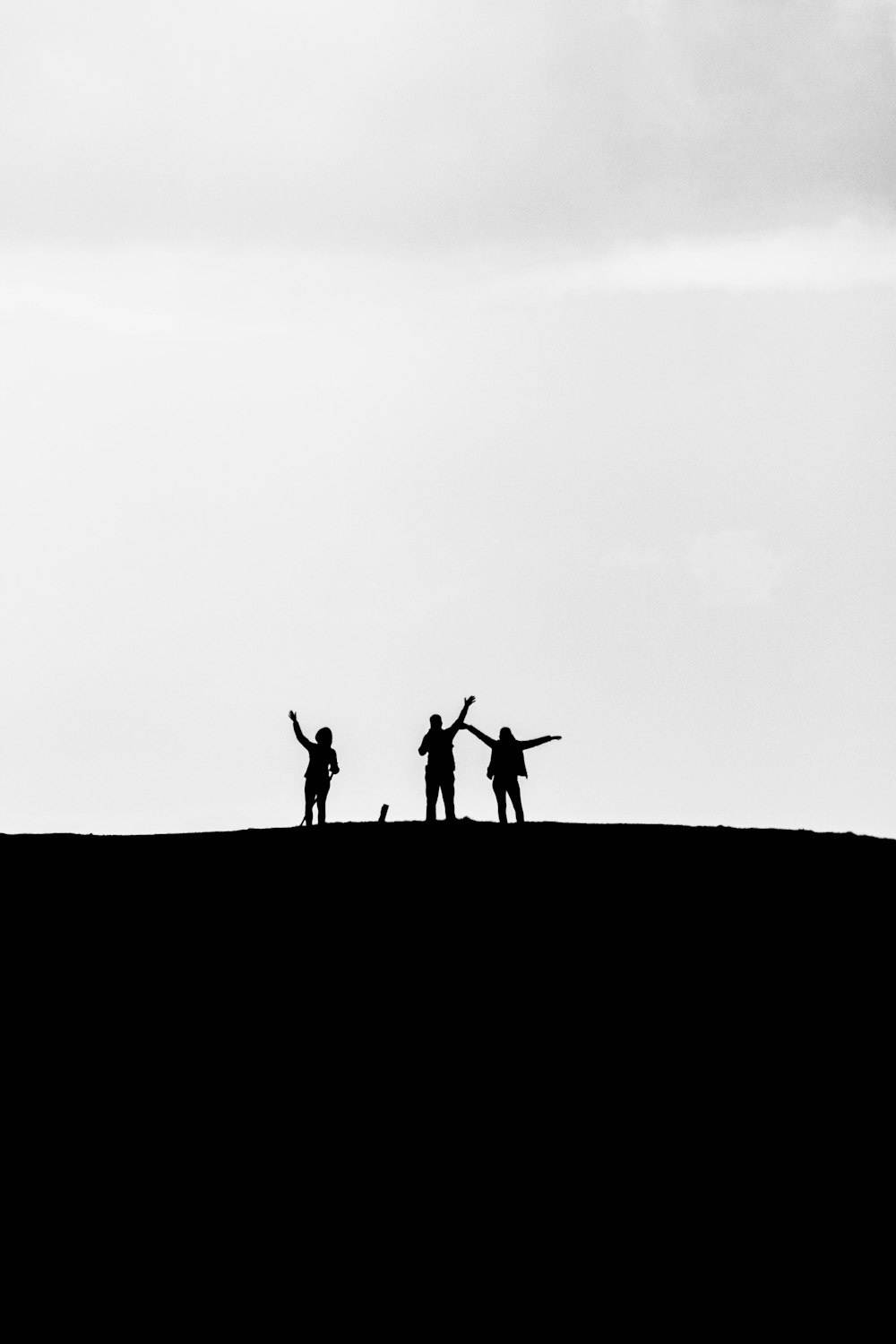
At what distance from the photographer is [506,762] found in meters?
22.5

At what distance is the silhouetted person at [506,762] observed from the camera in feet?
73.6

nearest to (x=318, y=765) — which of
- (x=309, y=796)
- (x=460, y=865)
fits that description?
(x=309, y=796)

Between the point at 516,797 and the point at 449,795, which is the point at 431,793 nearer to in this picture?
the point at 449,795

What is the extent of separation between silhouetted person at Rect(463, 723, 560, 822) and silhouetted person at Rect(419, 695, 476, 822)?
288 millimetres

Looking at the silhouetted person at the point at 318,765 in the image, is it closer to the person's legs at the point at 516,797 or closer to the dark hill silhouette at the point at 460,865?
the dark hill silhouette at the point at 460,865

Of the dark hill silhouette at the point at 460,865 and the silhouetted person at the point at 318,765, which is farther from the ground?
the silhouetted person at the point at 318,765

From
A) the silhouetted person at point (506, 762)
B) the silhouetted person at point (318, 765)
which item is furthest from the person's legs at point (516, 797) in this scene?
the silhouetted person at point (318, 765)

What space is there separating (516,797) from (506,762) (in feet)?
1.77

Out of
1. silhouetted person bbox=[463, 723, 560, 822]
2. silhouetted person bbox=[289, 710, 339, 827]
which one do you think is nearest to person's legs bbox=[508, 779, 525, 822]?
silhouetted person bbox=[463, 723, 560, 822]

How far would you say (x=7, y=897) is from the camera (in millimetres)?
19609

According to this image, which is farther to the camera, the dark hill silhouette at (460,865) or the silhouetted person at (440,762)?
the silhouetted person at (440,762)

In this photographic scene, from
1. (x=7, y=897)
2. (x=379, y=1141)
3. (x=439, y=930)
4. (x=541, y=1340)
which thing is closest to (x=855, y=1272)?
(x=541, y=1340)

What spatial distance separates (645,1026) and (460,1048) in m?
1.74

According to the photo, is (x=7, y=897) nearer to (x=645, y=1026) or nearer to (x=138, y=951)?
(x=138, y=951)
